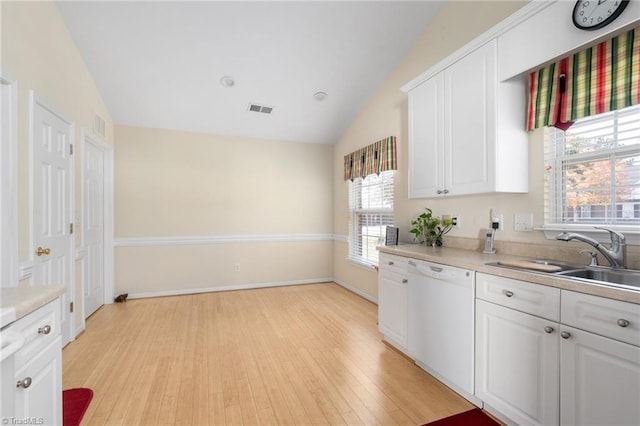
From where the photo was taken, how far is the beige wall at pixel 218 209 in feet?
14.1

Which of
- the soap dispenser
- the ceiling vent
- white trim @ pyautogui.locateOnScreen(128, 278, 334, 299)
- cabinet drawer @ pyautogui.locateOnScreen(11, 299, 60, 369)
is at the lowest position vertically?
white trim @ pyautogui.locateOnScreen(128, 278, 334, 299)

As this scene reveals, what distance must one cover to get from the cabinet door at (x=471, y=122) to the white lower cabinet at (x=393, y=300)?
2.66 feet

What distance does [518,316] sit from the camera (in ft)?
5.39

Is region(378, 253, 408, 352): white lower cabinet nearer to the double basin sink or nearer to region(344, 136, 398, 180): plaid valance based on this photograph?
the double basin sink

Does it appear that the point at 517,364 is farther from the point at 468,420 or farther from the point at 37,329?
the point at 37,329

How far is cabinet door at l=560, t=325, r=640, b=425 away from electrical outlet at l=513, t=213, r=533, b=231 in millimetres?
920

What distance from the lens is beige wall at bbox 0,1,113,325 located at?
6.72 feet

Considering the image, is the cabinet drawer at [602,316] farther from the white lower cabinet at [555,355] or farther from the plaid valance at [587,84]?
the plaid valance at [587,84]

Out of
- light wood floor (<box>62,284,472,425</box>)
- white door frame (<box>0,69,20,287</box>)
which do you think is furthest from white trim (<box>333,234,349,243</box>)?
white door frame (<box>0,69,20,287</box>)

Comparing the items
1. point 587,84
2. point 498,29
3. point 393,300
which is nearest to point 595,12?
point 587,84

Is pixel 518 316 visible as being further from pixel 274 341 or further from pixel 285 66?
pixel 285 66

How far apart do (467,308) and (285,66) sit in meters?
3.16

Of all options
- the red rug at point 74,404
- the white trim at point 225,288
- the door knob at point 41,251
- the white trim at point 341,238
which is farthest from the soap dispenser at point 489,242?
the door knob at point 41,251

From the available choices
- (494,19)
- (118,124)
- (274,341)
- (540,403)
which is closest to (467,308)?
(540,403)
